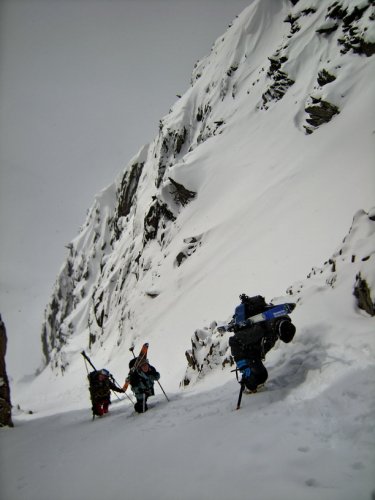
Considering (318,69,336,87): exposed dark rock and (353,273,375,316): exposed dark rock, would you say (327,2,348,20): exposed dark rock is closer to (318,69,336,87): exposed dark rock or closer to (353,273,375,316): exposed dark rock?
(318,69,336,87): exposed dark rock

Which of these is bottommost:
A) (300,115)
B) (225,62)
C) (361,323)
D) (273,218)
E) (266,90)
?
(361,323)

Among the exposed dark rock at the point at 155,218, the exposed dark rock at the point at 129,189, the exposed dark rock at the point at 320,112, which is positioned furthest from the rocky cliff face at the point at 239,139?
the exposed dark rock at the point at 129,189

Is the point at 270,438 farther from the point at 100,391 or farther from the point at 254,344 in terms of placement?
the point at 100,391

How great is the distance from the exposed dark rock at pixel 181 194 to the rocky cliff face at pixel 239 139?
0.12 meters

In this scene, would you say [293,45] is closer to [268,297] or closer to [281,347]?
[268,297]

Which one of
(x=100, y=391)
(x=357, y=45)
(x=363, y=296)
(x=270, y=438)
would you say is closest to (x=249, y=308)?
(x=363, y=296)

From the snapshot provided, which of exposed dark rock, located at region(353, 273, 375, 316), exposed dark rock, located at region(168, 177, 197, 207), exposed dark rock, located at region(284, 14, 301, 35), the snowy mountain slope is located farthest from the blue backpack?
exposed dark rock, located at region(284, 14, 301, 35)

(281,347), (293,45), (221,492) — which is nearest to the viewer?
(221,492)

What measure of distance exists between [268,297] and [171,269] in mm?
14434

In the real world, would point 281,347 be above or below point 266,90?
below

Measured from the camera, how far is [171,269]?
26.3m

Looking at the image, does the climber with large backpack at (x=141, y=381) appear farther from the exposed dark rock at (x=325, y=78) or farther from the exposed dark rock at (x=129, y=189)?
the exposed dark rock at (x=129, y=189)

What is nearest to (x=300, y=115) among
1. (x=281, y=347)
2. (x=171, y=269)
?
(x=171, y=269)

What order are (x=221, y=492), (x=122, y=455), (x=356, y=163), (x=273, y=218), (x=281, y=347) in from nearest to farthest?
(x=221, y=492) → (x=122, y=455) → (x=281, y=347) → (x=356, y=163) → (x=273, y=218)
